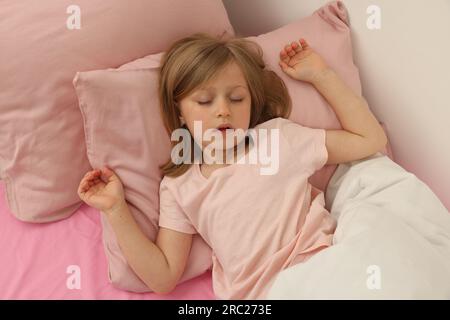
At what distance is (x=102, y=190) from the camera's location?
862 millimetres

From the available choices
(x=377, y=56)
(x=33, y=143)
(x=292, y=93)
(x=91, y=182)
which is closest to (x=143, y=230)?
(x=91, y=182)

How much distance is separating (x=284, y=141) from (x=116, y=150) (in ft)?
Answer: 1.01

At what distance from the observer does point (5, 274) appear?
88 centimetres

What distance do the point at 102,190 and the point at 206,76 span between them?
0.27 metres

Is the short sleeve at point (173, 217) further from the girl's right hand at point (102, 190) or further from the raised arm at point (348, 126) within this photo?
the raised arm at point (348, 126)

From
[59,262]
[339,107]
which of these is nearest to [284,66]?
[339,107]

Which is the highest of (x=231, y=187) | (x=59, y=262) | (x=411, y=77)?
(x=411, y=77)

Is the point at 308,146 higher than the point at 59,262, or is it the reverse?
the point at 308,146

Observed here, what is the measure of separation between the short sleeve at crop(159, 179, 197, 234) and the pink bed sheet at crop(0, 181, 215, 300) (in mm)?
110

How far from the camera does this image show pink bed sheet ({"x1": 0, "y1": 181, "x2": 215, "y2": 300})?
2.81 ft

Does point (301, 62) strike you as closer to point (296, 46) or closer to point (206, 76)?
point (296, 46)

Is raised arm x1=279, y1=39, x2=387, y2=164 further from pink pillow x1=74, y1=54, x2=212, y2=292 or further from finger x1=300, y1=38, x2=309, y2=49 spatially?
pink pillow x1=74, y1=54, x2=212, y2=292

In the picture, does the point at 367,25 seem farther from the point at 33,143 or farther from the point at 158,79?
the point at 33,143

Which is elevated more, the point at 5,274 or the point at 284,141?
the point at 284,141
